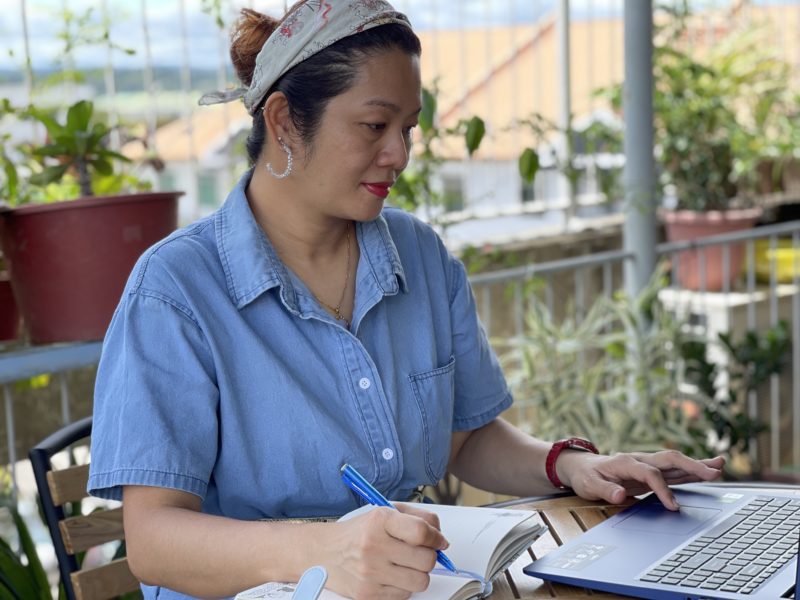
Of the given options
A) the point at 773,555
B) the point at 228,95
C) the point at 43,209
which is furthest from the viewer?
the point at 43,209

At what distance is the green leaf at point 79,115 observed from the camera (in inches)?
83.4

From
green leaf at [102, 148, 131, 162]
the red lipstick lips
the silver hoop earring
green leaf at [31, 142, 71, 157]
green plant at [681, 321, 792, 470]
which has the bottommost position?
green plant at [681, 321, 792, 470]

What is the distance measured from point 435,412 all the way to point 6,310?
3.76ft

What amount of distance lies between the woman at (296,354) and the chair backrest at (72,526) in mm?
206

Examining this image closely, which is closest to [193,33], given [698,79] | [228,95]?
[228,95]

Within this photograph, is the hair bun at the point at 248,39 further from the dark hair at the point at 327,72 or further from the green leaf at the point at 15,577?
the green leaf at the point at 15,577

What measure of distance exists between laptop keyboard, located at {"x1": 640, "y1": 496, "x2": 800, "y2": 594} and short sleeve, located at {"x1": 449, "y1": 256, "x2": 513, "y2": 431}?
1.47 ft

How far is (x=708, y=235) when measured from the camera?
13.7 feet

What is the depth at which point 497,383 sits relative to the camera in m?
1.69

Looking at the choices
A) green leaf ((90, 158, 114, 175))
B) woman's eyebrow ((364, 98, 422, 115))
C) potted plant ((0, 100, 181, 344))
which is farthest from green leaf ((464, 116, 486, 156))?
woman's eyebrow ((364, 98, 422, 115))

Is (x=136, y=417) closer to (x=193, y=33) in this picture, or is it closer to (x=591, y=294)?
(x=193, y=33)

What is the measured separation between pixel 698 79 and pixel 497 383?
2805 mm

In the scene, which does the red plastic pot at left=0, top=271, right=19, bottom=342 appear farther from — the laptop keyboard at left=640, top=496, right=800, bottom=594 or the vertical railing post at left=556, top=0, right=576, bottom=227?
the vertical railing post at left=556, top=0, right=576, bottom=227

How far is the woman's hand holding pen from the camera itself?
3.48ft
